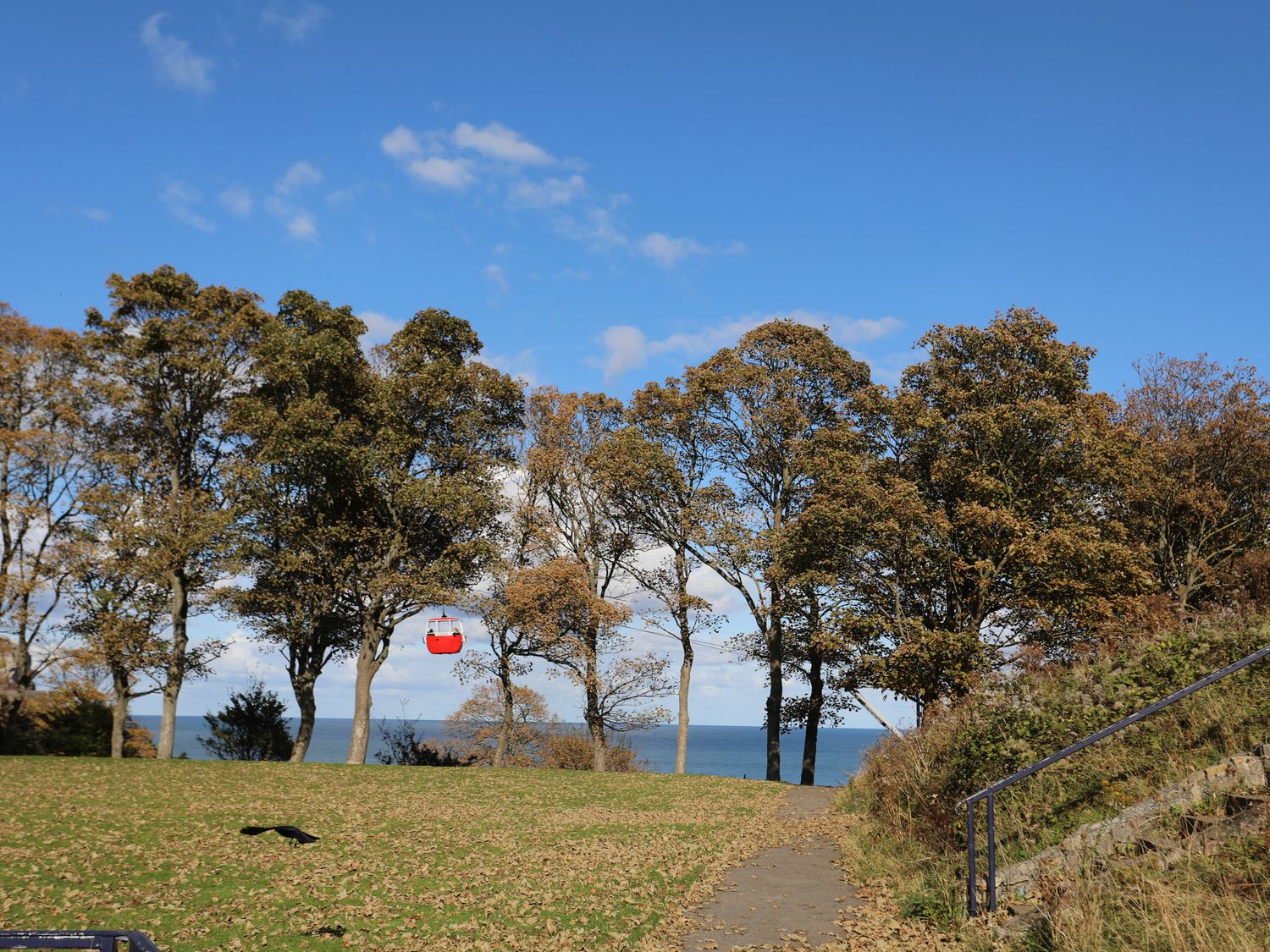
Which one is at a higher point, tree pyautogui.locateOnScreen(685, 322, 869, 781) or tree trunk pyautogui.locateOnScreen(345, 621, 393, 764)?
tree pyautogui.locateOnScreen(685, 322, 869, 781)

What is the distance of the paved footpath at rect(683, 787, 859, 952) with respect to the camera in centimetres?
965

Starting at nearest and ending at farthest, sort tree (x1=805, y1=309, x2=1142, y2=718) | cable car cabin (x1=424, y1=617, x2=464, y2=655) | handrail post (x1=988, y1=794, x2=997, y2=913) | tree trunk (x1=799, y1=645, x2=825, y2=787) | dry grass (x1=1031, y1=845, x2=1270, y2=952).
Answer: dry grass (x1=1031, y1=845, x2=1270, y2=952)
handrail post (x1=988, y1=794, x2=997, y2=913)
tree (x1=805, y1=309, x2=1142, y2=718)
cable car cabin (x1=424, y1=617, x2=464, y2=655)
tree trunk (x1=799, y1=645, x2=825, y2=787)

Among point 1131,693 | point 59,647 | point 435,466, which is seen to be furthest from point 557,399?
point 1131,693

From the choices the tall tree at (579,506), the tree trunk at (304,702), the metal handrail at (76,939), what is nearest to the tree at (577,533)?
the tall tree at (579,506)

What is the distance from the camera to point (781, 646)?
108 feet

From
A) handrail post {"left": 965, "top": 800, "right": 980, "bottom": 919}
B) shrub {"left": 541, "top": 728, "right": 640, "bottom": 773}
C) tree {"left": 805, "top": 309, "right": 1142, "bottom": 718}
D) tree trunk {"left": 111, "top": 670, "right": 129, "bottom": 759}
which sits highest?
tree {"left": 805, "top": 309, "right": 1142, "bottom": 718}

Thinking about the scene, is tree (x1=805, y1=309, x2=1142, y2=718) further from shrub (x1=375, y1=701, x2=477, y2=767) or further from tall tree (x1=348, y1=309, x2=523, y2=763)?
shrub (x1=375, y1=701, x2=477, y2=767)

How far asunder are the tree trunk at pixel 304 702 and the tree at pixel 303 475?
6 centimetres

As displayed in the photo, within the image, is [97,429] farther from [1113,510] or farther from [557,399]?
[1113,510]

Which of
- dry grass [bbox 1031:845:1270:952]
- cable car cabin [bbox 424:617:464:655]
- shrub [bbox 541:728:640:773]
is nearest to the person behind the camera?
dry grass [bbox 1031:845:1270:952]

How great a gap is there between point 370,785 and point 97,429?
1789 cm

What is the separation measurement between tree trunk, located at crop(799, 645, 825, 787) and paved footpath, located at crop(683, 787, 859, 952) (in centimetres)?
1690

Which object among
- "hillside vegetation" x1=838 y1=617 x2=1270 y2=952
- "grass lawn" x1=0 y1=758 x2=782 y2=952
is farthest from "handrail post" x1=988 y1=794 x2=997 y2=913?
"grass lawn" x1=0 y1=758 x2=782 y2=952

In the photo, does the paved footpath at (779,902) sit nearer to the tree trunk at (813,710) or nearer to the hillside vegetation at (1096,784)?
the hillside vegetation at (1096,784)
